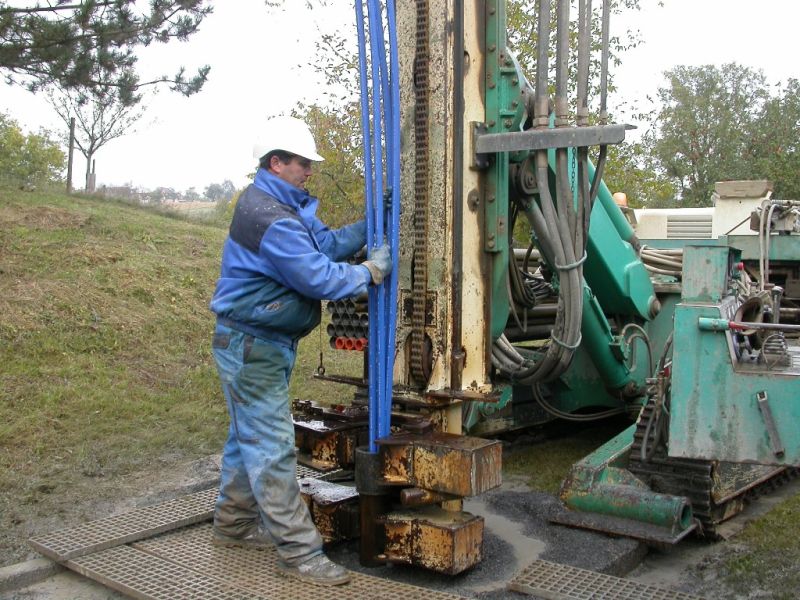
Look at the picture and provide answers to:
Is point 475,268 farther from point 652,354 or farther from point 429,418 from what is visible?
point 652,354

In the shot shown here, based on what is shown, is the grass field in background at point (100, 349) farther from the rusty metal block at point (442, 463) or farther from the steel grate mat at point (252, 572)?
the rusty metal block at point (442, 463)

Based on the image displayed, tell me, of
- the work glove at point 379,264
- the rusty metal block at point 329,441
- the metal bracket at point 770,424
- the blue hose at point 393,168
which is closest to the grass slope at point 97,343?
Answer: the rusty metal block at point 329,441

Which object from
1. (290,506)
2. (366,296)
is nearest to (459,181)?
(366,296)

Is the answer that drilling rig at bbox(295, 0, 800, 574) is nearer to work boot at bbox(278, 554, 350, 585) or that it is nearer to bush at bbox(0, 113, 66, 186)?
work boot at bbox(278, 554, 350, 585)

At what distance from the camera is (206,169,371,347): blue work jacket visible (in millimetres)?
3586

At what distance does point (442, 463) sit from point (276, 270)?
104 cm

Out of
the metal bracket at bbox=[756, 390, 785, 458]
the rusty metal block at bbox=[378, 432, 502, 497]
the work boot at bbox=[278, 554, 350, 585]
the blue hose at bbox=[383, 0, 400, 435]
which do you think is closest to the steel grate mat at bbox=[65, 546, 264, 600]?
the work boot at bbox=[278, 554, 350, 585]

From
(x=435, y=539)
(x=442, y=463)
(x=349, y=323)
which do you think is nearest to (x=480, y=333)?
(x=349, y=323)

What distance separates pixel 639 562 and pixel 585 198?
1766mm

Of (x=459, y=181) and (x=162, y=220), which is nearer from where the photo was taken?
(x=459, y=181)

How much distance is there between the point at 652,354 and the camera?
5.96m

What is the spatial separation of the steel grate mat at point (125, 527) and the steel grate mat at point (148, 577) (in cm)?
6

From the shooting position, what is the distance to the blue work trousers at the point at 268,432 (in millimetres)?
3703

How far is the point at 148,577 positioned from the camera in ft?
11.8
